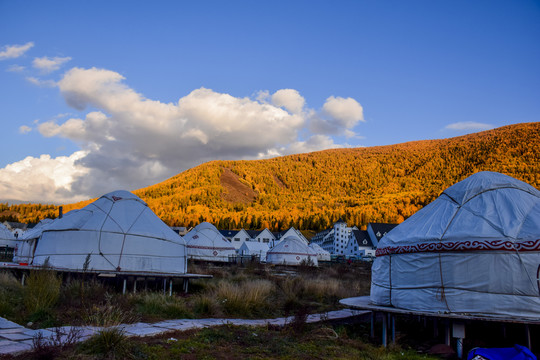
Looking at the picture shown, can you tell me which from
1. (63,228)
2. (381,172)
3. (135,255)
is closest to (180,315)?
(135,255)

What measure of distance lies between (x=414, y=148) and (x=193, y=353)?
20110 centimetres

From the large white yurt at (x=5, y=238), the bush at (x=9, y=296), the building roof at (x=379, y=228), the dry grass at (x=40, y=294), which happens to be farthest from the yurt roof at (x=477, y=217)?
the building roof at (x=379, y=228)

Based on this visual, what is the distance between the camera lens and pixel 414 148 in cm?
19288

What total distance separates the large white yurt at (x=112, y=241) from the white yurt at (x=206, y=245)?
1770 centimetres

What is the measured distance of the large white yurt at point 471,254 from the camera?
266 inches

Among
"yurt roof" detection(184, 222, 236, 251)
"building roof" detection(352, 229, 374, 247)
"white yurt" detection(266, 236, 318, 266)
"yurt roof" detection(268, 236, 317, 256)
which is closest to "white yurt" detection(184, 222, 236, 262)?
"yurt roof" detection(184, 222, 236, 251)

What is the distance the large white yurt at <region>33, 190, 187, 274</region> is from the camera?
13070mm

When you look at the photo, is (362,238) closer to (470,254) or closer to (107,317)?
(470,254)

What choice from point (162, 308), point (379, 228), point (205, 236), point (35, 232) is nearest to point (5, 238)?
point (205, 236)

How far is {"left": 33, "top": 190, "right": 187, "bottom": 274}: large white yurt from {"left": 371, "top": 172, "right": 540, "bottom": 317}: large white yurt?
26.9ft

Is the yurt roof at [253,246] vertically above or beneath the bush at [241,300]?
beneath

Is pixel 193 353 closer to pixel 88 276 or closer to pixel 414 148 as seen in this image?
pixel 88 276

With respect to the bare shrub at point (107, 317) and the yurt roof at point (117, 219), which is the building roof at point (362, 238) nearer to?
the yurt roof at point (117, 219)

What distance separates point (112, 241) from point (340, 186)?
160m
